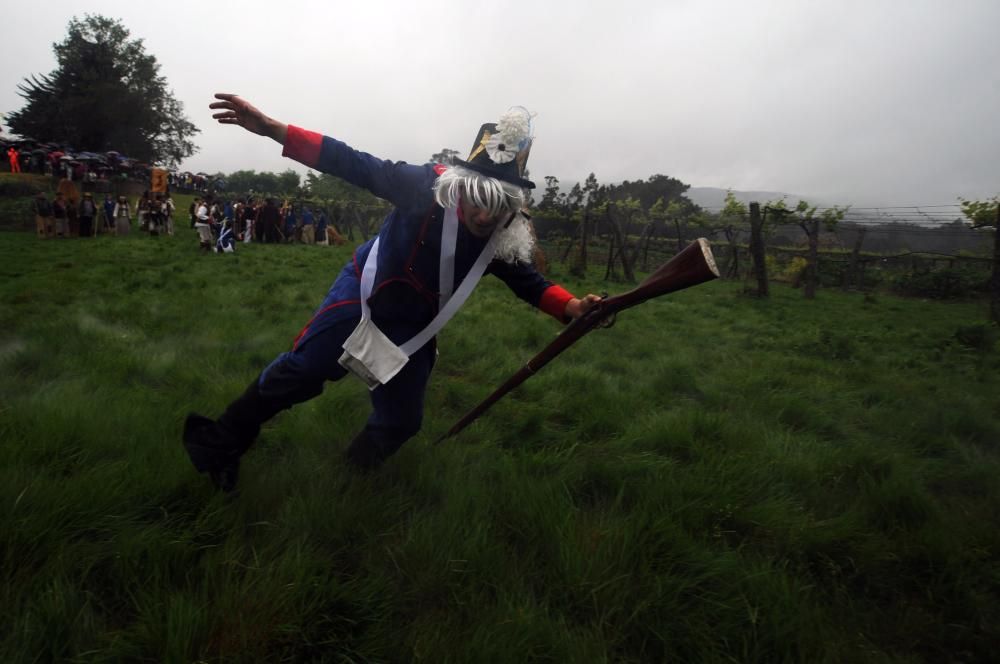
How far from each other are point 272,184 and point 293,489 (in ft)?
308

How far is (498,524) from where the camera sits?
2.16m

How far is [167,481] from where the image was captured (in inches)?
82.6

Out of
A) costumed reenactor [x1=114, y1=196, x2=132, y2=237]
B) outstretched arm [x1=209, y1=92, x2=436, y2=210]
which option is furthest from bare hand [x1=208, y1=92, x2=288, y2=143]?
costumed reenactor [x1=114, y1=196, x2=132, y2=237]

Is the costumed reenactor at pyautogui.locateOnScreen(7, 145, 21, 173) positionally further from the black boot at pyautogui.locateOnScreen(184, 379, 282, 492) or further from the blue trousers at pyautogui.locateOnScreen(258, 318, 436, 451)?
the blue trousers at pyautogui.locateOnScreen(258, 318, 436, 451)

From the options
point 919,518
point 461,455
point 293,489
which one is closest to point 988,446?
point 919,518

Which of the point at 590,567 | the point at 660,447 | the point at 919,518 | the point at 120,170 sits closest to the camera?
the point at 590,567

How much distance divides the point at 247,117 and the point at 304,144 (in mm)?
276

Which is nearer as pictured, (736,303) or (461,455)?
(461,455)

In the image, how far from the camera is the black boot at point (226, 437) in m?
2.14

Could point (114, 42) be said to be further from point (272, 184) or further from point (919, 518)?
point (919, 518)

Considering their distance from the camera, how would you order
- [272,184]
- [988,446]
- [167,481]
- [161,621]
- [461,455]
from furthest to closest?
1. [272,184]
2. [988,446]
3. [461,455]
4. [167,481]
5. [161,621]

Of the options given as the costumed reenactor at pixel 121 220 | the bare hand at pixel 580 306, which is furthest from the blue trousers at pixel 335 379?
the costumed reenactor at pixel 121 220

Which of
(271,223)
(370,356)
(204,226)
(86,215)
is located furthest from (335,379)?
(271,223)

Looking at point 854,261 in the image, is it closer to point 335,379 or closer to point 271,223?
point 335,379
